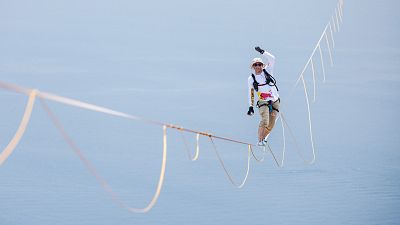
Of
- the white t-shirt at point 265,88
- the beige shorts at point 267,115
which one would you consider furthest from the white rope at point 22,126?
the beige shorts at point 267,115

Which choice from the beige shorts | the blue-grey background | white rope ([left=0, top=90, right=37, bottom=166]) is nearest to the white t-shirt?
the beige shorts

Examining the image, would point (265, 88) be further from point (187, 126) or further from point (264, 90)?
point (187, 126)

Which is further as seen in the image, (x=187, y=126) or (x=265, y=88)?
(x=187, y=126)

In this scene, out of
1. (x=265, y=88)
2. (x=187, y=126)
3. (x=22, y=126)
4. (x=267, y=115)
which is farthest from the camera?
(x=187, y=126)

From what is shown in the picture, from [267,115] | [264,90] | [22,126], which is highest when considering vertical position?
[264,90]

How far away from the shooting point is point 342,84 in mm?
88812

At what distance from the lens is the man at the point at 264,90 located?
1175cm

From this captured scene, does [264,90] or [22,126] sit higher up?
[264,90]

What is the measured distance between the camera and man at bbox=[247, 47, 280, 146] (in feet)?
38.5

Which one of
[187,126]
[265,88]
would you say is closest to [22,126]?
[265,88]

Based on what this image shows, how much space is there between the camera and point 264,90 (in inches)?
482

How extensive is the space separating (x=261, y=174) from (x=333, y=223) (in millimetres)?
18389

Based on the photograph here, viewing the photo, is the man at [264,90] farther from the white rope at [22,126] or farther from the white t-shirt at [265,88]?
the white rope at [22,126]

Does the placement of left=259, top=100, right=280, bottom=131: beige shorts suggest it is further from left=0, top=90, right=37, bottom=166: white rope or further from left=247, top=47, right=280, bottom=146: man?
left=0, top=90, right=37, bottom=166: white rope
